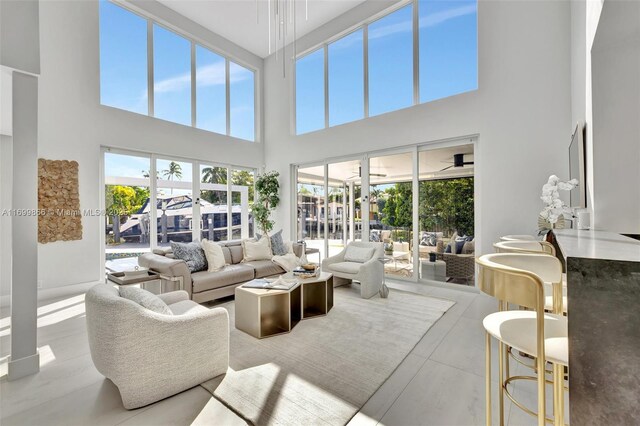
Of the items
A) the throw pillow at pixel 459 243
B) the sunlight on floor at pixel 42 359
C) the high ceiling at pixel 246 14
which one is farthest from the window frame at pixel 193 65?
the throw pillow at pixel 459 243

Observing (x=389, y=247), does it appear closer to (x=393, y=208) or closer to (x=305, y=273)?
(x=393, y=208)

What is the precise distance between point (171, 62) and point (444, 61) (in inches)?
205

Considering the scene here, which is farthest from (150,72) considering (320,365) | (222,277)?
(320,365)

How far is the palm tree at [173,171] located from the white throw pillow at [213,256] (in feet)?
7.32

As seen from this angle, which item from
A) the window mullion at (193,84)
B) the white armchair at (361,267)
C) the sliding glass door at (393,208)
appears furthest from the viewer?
the window mullion at (193,84)

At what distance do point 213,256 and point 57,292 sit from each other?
2.43 m

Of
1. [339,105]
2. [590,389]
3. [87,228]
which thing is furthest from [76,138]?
[590,389]

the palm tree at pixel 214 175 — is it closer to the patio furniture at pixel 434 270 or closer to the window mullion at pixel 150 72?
the window mullion at pixel 150 72

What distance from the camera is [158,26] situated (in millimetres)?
5551

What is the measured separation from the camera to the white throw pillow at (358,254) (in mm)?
4627

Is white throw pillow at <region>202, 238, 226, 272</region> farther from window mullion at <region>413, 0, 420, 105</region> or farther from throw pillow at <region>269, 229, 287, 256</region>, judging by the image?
window mullion at <region>413, 0, 420, 105</region>

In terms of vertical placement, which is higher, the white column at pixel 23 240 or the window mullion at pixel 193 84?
the window mullion at pixel 193 84

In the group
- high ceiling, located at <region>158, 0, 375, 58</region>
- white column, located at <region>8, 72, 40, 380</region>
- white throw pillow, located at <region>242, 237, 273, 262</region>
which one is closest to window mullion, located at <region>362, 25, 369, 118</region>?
high ceiling, located at <region>158, 0, 375, 58</region>

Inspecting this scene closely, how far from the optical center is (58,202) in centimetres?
426
